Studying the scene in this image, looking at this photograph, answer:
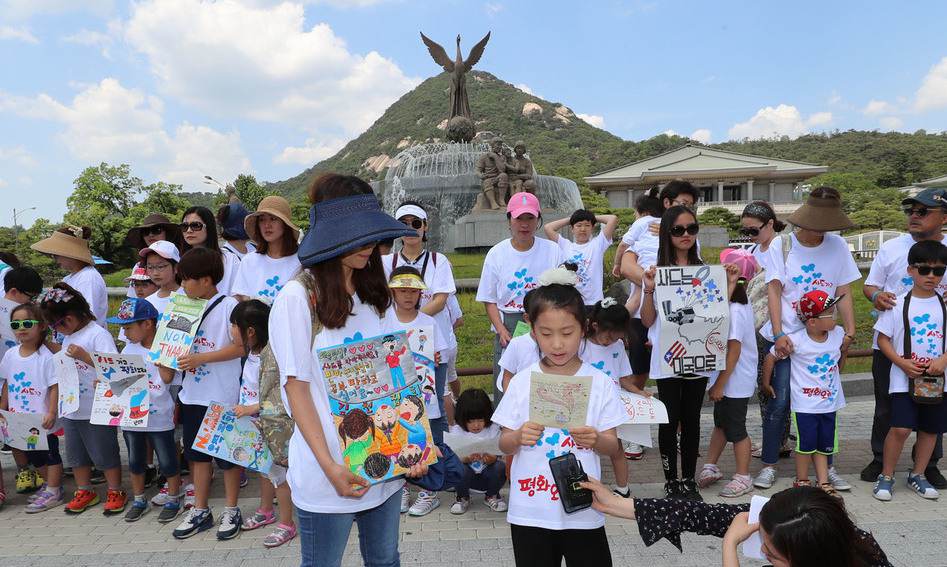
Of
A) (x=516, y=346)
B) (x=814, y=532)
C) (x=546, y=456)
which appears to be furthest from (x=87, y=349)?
(x=814, y=532)

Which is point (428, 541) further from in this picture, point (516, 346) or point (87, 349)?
point (87, 349)

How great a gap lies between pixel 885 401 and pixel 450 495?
11.1ft

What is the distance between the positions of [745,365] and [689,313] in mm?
819

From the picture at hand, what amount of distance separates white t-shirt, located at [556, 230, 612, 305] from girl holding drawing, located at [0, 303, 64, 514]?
13.7 ft

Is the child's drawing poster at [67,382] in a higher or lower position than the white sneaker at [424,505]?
higher

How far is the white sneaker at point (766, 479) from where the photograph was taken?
4.28 m

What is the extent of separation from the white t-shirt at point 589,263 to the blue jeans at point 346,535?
3126 millimetres

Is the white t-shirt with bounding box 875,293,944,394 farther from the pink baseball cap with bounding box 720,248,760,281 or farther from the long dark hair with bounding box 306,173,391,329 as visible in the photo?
the long dark hair with bounding box 306,173,391,329

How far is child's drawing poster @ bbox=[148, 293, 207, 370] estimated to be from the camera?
376cm

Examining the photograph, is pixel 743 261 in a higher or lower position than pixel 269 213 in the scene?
lower

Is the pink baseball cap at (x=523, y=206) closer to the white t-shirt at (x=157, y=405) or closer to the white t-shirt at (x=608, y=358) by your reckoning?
the white t-shirt at (x=608, y=358)

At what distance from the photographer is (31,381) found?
436 cm

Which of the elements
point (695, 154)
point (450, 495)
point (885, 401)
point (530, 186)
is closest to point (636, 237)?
point (885, 401)

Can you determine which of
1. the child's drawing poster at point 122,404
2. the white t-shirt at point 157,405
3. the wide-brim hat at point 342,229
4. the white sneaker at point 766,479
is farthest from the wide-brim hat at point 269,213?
the white sneaker at point 766,479
